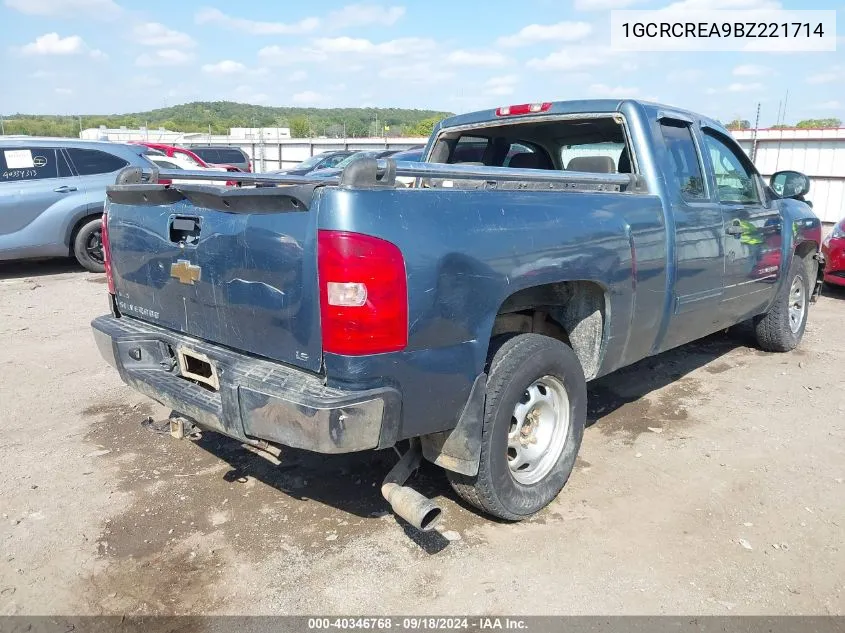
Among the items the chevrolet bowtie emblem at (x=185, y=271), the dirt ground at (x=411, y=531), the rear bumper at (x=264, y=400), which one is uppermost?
the chevrolet bowtie emblem at (x=185, y=271)

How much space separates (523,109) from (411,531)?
2.77 m

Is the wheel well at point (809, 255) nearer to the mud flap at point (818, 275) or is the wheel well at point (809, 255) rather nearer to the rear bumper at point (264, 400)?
the mud flap at point (818, 275)

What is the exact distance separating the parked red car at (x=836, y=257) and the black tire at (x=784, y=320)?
2691 mm

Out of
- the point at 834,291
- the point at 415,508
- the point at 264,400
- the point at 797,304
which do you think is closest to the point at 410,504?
the point at 415,508

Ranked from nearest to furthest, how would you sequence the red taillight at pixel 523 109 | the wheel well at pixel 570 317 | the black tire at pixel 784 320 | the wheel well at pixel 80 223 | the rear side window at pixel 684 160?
the wheel well at pixel 570 317
the rear side window at pixel 684 160
the red taillight at pixel 523 109
the black tire at pixel 784 320
the wheel well at pixel 80 223

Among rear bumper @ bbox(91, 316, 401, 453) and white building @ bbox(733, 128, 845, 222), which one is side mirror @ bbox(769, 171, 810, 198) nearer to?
rear bumper @ bbox(91, 316, 401, 453)

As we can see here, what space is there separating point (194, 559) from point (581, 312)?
2.20m

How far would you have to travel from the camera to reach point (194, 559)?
2857 millimetres

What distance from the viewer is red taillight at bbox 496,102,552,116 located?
4.20 meters

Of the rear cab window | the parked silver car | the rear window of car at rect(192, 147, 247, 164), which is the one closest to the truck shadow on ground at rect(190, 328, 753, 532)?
the rear cab window

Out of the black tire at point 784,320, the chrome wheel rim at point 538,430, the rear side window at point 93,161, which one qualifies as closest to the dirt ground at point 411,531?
the chrome wheel rim at point 538,430

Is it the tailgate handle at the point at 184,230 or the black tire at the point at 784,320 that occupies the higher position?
the tailgate handle at the point at 184,230

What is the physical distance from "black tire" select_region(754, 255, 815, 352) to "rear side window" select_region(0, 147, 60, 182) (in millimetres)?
8830

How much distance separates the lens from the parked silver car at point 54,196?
8531mm
